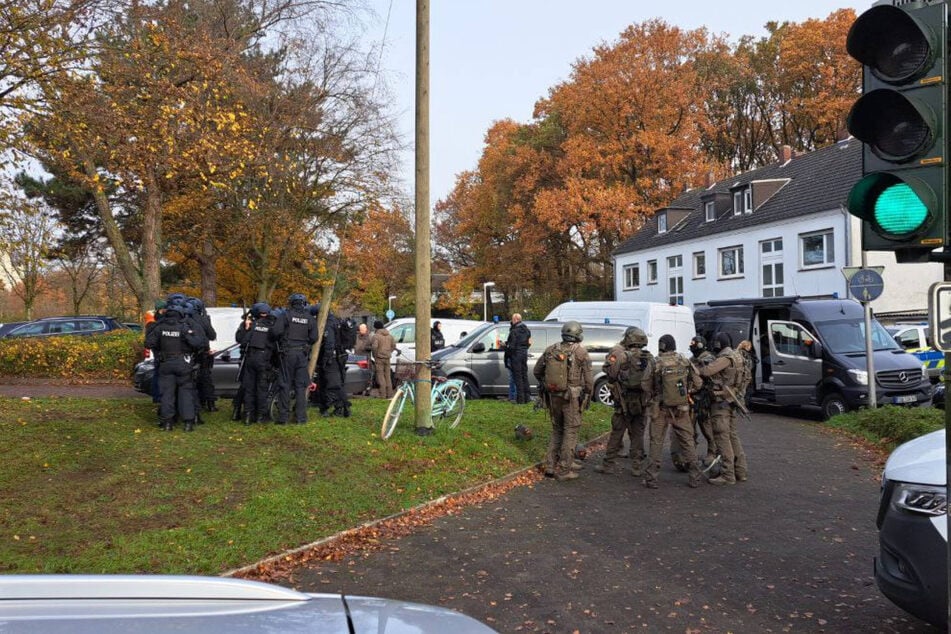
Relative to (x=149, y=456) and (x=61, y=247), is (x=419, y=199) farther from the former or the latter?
(x=61, y=247)

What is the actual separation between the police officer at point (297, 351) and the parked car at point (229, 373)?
263 cm

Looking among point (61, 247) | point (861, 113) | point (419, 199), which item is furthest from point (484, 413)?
point (61, 247)

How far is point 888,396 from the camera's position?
51.1 ft

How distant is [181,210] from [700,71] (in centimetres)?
3097

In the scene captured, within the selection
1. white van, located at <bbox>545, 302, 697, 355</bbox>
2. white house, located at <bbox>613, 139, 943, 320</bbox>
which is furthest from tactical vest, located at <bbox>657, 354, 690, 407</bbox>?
white house, located at <bbox>613, 139, 943, 320</bbox>

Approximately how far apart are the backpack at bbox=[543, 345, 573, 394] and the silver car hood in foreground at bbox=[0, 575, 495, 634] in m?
8.11

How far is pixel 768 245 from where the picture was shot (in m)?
33.8

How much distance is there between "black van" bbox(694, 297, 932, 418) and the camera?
15.7m

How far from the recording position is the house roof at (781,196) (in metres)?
30.8

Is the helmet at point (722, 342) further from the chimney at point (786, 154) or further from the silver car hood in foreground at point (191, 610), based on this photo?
the chimney at point (786, 154)

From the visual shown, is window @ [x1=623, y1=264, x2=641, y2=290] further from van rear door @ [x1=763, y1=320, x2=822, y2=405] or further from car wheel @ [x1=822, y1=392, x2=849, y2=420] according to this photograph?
car wheel @ [x1=822, y1=392, x2=849, y2=420]

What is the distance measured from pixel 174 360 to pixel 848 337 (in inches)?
524

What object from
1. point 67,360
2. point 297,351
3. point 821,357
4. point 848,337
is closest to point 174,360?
point 297,351

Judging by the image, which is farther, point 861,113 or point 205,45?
point 205,45
